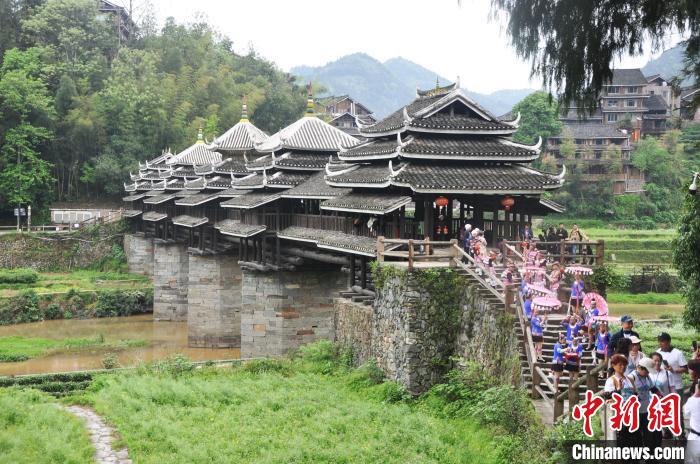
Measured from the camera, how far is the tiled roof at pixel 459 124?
25297 millimetres

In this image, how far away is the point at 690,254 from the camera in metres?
16.8

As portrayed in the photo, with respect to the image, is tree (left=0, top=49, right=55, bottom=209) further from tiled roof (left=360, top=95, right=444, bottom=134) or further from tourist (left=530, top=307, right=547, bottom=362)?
tourist (left=530, top=307, right=547, bottom=362)

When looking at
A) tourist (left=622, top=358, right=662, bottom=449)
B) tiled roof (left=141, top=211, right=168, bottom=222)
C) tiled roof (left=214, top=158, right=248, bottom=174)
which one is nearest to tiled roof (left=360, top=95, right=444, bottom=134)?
tourist (left=622, top=358, right=662, bottom=449)

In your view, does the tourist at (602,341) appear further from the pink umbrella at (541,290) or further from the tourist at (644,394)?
the tourist at (644,394)

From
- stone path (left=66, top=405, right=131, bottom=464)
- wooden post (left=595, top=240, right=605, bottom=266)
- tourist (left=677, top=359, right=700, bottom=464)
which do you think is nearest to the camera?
tourist (left=677, top=359, right=700, bottom=464)

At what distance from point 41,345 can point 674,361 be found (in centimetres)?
3676

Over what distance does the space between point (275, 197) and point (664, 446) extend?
81.2 ft

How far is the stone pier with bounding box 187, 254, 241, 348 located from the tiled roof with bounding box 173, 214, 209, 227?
2.29m

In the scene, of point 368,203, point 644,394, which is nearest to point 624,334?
point 644,394

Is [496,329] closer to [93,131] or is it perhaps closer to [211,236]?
[211,236]

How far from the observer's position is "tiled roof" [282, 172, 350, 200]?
101 ft

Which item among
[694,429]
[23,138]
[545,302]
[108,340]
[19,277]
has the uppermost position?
[23,138]

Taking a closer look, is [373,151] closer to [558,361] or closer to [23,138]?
[558,361]

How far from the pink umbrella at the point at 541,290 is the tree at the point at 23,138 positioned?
5711cm
